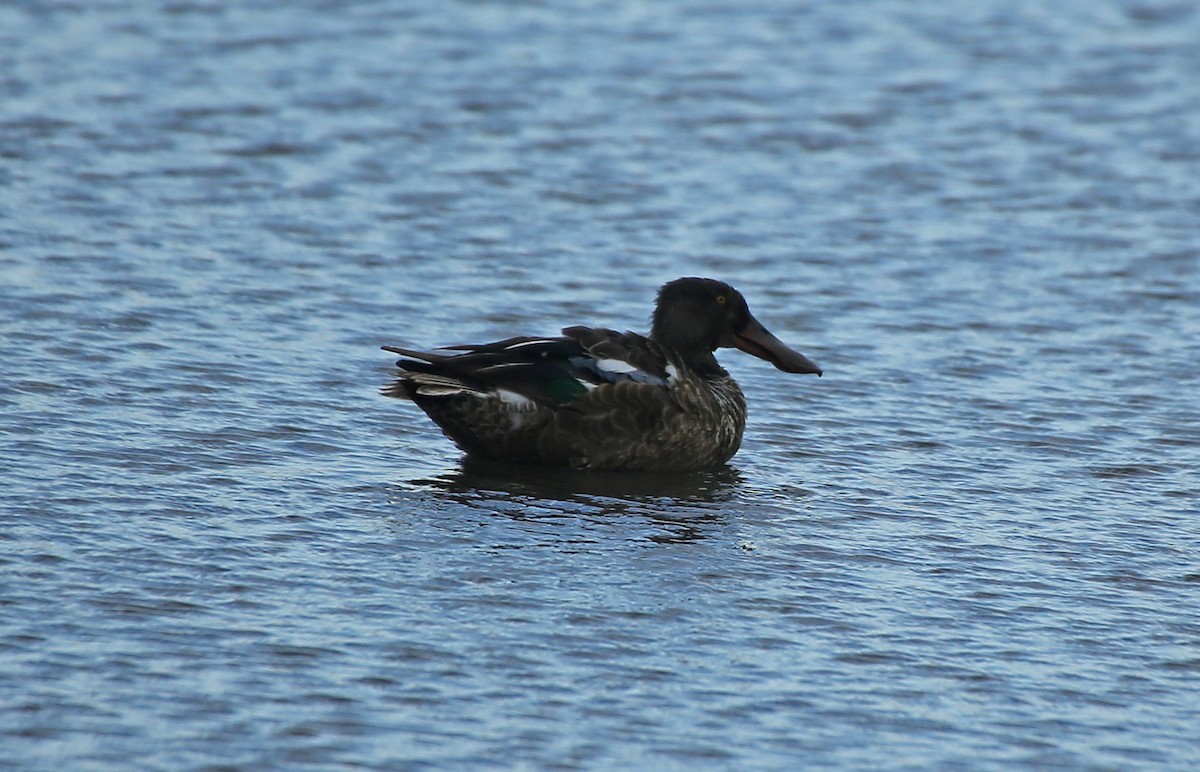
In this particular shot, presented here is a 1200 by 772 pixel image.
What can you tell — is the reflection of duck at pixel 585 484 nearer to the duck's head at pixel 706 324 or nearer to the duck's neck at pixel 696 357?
the duck's neck at pixel 696 357

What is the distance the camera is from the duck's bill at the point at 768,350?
10.0 metres

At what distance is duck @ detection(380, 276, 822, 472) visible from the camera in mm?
9016

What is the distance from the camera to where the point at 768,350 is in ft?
32.9

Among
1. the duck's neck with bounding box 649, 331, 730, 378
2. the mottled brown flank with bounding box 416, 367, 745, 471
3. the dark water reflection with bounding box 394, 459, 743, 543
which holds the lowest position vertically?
the dark water reflection with bounding box 394, 459, 743, 543

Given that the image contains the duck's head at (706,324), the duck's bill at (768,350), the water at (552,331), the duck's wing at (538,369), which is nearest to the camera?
the water at (552,331)

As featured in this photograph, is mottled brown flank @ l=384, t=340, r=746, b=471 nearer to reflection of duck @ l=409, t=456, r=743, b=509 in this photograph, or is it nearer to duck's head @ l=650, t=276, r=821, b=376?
reflection of duck @ l=409, t=456, r=743, b=509

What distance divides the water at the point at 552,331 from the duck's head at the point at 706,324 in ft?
1.63

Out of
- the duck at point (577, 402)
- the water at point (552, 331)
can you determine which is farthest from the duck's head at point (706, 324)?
the water at point (552, 331)

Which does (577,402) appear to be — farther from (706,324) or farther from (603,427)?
(706,324)

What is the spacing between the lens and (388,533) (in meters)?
7.97

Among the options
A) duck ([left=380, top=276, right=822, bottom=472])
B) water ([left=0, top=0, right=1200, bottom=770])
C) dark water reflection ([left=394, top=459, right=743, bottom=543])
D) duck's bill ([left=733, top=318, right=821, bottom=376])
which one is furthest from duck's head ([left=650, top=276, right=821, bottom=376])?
dark water reflection ([left=394, top=459, right=743, bottom=543])

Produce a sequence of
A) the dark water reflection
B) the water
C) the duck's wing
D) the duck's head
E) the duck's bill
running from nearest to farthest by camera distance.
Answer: the water, the dark water reflection, the duck's wing, the duck's head, the duck's bill

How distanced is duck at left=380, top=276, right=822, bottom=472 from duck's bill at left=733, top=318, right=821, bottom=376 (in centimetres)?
53

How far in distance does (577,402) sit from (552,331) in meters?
2.45
